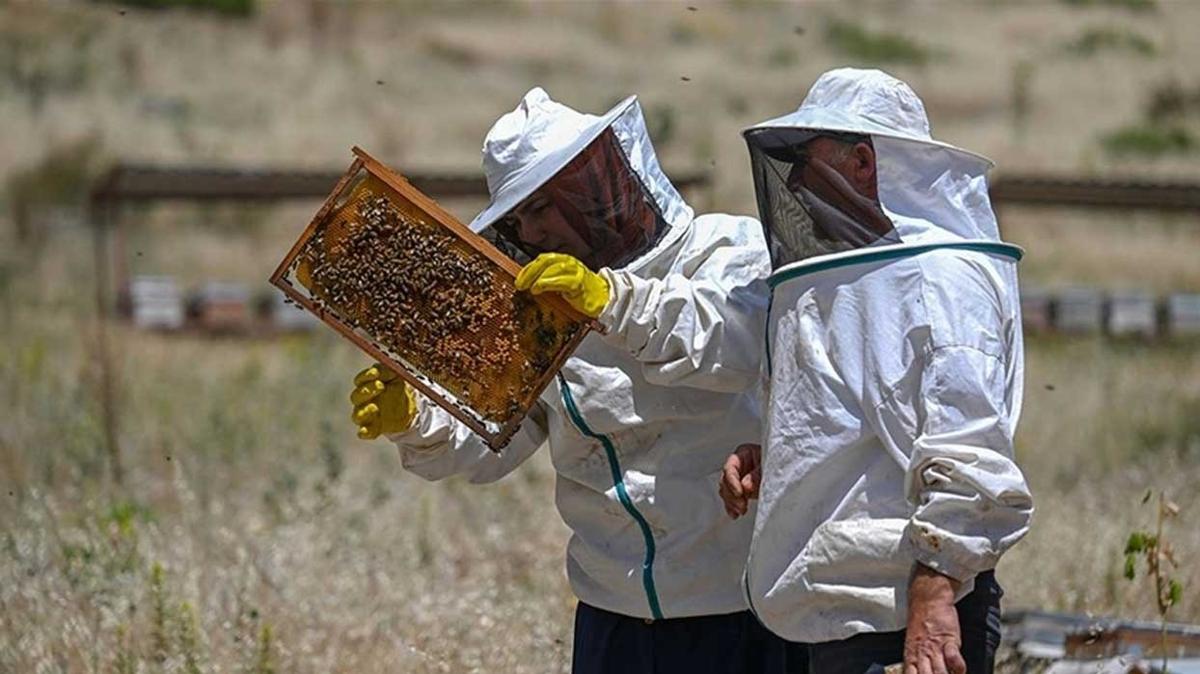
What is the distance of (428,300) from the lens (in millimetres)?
3553

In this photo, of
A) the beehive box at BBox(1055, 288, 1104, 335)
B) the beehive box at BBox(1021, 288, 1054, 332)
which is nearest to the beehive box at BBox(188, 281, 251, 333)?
the beehive box at BBox(1021, 288, 1054, 332)

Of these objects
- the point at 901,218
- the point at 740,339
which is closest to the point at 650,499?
the point at 740,339

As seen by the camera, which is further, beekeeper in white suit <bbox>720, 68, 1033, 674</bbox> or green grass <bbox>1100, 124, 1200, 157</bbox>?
green grass <bbox>1100, 124, 1200, 157</bbox>

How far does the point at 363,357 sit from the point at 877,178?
978cm

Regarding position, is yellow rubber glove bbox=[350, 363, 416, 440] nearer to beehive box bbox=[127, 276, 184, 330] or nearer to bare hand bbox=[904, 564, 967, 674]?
bare hand bbox=[904, 564, 967, 674]

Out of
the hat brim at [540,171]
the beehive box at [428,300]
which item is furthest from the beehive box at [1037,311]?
the beehive box at [428,300]

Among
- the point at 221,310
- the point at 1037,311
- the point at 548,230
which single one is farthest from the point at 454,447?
the point at 221,310

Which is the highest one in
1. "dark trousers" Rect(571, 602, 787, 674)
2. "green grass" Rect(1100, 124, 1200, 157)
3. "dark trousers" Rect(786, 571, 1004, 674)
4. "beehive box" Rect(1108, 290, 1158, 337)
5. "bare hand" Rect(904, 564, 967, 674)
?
"bare hand" Rect(904, 564, 967, 674)

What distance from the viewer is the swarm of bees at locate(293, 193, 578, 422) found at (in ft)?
11.4

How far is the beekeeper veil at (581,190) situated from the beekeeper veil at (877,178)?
347 millimetres

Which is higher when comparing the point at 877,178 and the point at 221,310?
the point at 877,178

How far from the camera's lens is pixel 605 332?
3369 millimetres

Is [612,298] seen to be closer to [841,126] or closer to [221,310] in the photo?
[841,126]

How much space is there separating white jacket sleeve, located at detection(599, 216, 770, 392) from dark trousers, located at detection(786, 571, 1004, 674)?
0.61 metres
